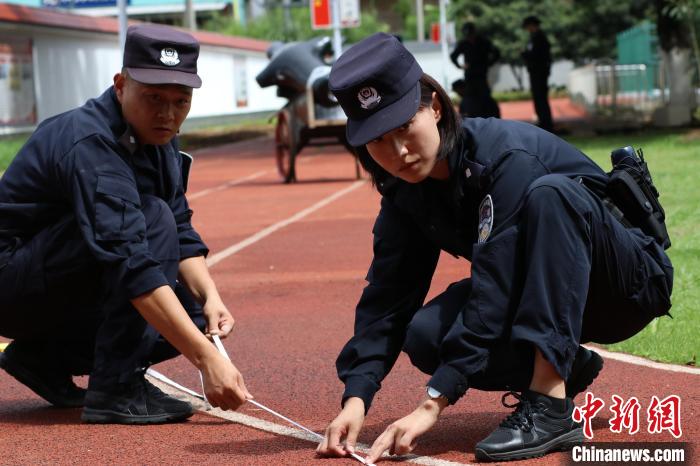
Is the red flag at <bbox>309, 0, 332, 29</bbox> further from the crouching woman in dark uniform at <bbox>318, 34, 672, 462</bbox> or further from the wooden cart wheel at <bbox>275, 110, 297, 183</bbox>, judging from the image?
the crouching woman in dark uniform at <bbox>318, 34, 672, 462</bbox>

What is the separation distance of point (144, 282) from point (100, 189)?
0.37 m

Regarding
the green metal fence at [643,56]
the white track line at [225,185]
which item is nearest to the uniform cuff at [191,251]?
the white track line at [225,185]

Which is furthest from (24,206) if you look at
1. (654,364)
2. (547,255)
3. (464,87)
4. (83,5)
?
(83,5)

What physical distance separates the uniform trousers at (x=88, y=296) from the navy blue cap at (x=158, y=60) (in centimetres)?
50

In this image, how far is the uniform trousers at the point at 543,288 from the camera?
380 centimetres

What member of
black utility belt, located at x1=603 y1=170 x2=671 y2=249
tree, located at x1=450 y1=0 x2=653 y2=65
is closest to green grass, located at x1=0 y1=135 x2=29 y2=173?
black utility belt, located at x1=603 y1=170 x2=671 y2=249

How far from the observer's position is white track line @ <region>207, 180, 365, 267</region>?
10.3m

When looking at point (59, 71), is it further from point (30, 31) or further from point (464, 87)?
point (464, 87)

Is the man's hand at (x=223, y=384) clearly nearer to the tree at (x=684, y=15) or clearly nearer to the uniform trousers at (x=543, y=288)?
the uniform trousers at (x=543, y=288)

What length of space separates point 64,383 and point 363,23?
198 feet

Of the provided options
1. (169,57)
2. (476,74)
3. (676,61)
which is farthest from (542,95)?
(169,57)

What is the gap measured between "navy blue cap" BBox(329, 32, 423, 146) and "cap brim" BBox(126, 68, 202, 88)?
0.85m

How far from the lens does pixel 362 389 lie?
13.5 ft

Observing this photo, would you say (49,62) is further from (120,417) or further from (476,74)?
(120,417)
